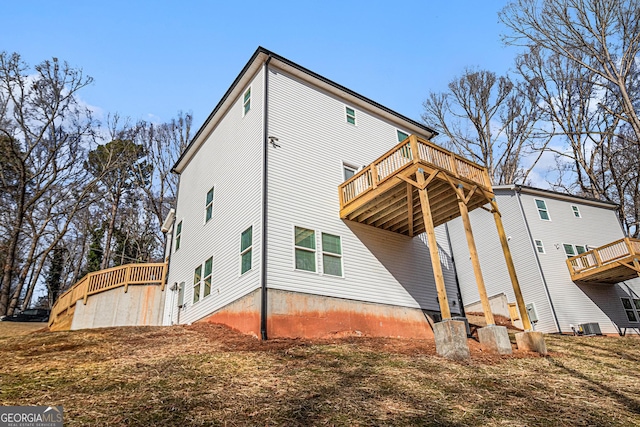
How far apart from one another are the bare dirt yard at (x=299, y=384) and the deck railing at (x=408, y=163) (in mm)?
4854

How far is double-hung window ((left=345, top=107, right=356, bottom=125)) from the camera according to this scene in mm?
15334

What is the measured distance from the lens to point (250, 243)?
11117mm

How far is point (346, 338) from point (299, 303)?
154cm

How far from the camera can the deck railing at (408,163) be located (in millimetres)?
10859

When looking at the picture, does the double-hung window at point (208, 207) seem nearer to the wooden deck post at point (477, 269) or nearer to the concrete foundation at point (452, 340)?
the wooden deck post at point (477, 269)

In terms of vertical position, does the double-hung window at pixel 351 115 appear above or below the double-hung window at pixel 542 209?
above

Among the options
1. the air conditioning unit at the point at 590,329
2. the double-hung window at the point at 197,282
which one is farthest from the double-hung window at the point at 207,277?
the air conditioning unit at the point at 590,329

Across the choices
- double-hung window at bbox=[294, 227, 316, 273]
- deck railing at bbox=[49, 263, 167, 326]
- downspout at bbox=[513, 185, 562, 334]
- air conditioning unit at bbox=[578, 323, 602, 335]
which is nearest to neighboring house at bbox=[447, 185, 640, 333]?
downspout at bbox=[513, 185, 562, 334]

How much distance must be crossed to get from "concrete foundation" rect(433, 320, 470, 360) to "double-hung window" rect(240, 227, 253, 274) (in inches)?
209

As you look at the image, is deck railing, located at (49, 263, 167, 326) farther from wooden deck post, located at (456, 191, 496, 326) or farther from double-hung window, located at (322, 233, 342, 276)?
wooden deck post, located at (456, 191, 496, 326)

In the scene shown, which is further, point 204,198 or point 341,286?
point 204,198

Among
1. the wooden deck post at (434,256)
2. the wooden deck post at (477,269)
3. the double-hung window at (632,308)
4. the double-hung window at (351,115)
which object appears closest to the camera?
the wooden deck post at (434,256)

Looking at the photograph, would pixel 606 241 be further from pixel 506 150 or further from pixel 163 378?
pixel 163 378

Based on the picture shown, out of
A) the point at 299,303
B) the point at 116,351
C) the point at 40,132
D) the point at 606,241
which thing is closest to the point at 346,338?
the point at 299,303
